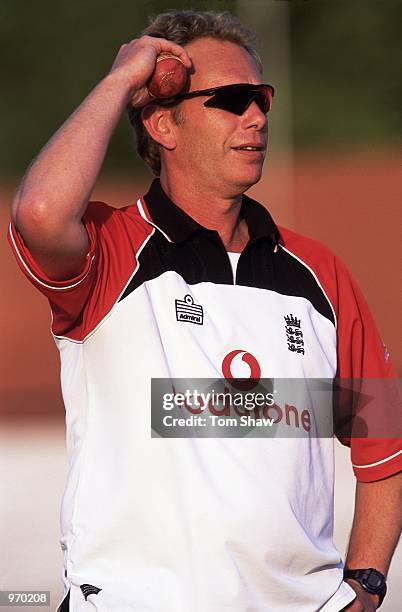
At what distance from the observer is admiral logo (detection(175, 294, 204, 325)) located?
2537mm

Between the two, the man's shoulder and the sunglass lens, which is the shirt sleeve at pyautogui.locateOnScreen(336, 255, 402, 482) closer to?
the man's shoulder

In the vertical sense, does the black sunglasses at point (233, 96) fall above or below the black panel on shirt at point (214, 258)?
above

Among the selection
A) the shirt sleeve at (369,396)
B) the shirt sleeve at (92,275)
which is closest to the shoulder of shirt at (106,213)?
the shirt sleeve at (92,275)

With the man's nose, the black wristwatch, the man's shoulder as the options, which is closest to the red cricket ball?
the man's nose

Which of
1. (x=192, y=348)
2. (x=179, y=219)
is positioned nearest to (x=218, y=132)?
(x=179, y=219)

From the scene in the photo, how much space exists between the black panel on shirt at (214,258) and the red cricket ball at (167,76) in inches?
10.8

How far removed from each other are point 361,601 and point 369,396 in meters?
0.58

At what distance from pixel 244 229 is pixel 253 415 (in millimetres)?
624

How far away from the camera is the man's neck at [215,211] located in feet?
9.35

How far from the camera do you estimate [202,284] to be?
263 cm

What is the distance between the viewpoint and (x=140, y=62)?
8.72 feet

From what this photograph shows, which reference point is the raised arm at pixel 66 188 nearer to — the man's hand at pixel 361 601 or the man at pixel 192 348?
the man at pixel 192 348
